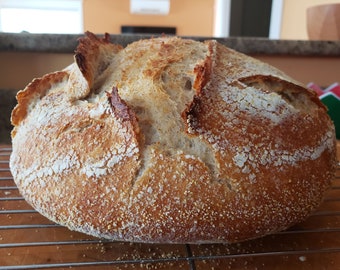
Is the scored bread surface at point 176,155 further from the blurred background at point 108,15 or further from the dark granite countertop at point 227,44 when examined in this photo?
the blurred background at point 108,15

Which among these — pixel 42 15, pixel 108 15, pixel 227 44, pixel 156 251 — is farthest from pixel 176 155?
pixel 42 15

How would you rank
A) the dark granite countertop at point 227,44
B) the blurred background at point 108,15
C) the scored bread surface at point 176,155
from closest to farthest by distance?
the scored bread surface at point 176,155 < the dark granite countertop at point 227,44 < the blurred background at point 108,15

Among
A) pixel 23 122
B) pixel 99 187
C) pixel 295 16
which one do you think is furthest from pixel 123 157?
pixel 295 16

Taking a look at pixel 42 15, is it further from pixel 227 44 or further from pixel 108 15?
pixel 227 44

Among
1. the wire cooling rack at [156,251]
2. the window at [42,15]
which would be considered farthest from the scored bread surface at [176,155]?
the window at [42,15]

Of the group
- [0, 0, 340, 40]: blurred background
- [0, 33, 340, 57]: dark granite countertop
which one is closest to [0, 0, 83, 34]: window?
[0, 0, 340, 40]: blurred background
